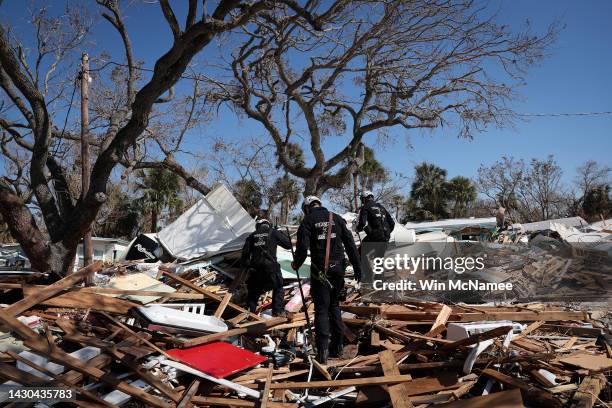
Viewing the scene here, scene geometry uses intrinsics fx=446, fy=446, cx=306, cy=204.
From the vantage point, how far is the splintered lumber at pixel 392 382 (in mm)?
4216

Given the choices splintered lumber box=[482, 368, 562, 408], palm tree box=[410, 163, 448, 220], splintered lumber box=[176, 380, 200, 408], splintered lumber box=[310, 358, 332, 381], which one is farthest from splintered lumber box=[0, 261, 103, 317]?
palm tree box=[410, 163, 448, 220]

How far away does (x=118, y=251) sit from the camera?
21.7 m

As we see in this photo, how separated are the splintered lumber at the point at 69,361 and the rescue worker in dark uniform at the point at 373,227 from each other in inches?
208

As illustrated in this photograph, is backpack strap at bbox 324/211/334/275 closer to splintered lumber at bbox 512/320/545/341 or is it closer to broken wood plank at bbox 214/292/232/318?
broken wood plank at bbox 214/292/232/318

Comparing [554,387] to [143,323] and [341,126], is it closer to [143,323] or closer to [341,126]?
[143,323]

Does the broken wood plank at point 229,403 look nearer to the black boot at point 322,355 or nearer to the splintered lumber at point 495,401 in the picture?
the black boot at point 322,355

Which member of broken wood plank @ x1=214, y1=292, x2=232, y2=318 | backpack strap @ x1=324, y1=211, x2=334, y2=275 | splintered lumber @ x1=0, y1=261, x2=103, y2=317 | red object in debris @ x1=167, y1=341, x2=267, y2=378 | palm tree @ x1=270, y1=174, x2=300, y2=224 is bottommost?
red object in debris @ x1=167, y1=341, x2=267, y2=378

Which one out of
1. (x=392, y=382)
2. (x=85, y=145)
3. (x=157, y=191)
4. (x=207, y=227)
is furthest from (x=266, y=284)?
(x=157, y=191)

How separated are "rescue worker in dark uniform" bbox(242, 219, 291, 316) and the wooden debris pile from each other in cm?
96

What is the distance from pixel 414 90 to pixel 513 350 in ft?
38.2

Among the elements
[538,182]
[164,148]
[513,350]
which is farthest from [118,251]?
[538,182]

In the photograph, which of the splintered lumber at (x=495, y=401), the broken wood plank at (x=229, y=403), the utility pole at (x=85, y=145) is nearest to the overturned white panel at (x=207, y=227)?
the utility pole at (x=85, y=145)

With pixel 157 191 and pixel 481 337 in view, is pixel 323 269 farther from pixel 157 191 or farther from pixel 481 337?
pixel 157 191

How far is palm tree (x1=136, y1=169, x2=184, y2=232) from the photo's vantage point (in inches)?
1142
